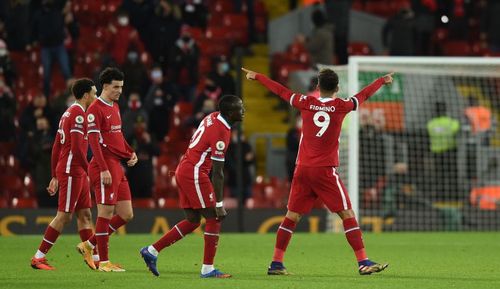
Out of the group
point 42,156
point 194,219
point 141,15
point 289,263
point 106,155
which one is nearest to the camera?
point 194,219

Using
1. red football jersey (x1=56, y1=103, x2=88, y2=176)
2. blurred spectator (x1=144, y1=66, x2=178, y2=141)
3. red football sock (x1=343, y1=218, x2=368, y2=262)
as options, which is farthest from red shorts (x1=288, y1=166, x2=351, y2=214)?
blurred spectator (x1=144, y1=66, x2=178, y2=141)

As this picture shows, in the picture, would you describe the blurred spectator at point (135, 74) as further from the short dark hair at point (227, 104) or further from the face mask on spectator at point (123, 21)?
the short dark hair at point (227, 104)

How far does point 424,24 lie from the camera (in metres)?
23.4

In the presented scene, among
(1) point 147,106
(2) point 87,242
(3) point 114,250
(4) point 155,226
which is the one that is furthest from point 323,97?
(1) point 147,106

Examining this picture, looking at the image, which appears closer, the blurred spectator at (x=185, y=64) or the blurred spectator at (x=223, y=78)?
the blurred spectator at (x=223, y=78)

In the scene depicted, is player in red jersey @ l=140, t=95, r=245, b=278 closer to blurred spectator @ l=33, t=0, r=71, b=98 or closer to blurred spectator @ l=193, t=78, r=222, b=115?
blurred spectator @ l=193, t=78, r=222, b=115

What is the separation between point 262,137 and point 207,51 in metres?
3.17

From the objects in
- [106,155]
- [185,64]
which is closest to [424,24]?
[185,64]

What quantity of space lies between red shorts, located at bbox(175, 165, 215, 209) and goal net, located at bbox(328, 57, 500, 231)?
26.1 feet

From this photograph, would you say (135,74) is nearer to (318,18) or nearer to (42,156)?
(42,156)

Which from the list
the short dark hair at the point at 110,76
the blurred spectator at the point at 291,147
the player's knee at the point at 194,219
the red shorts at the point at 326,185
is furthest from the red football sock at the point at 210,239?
the blurred spectator at the point at 291,147

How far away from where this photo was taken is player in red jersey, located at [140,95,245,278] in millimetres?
10477

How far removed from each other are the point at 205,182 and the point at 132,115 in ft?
28.7

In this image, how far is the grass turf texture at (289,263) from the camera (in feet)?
33.0
